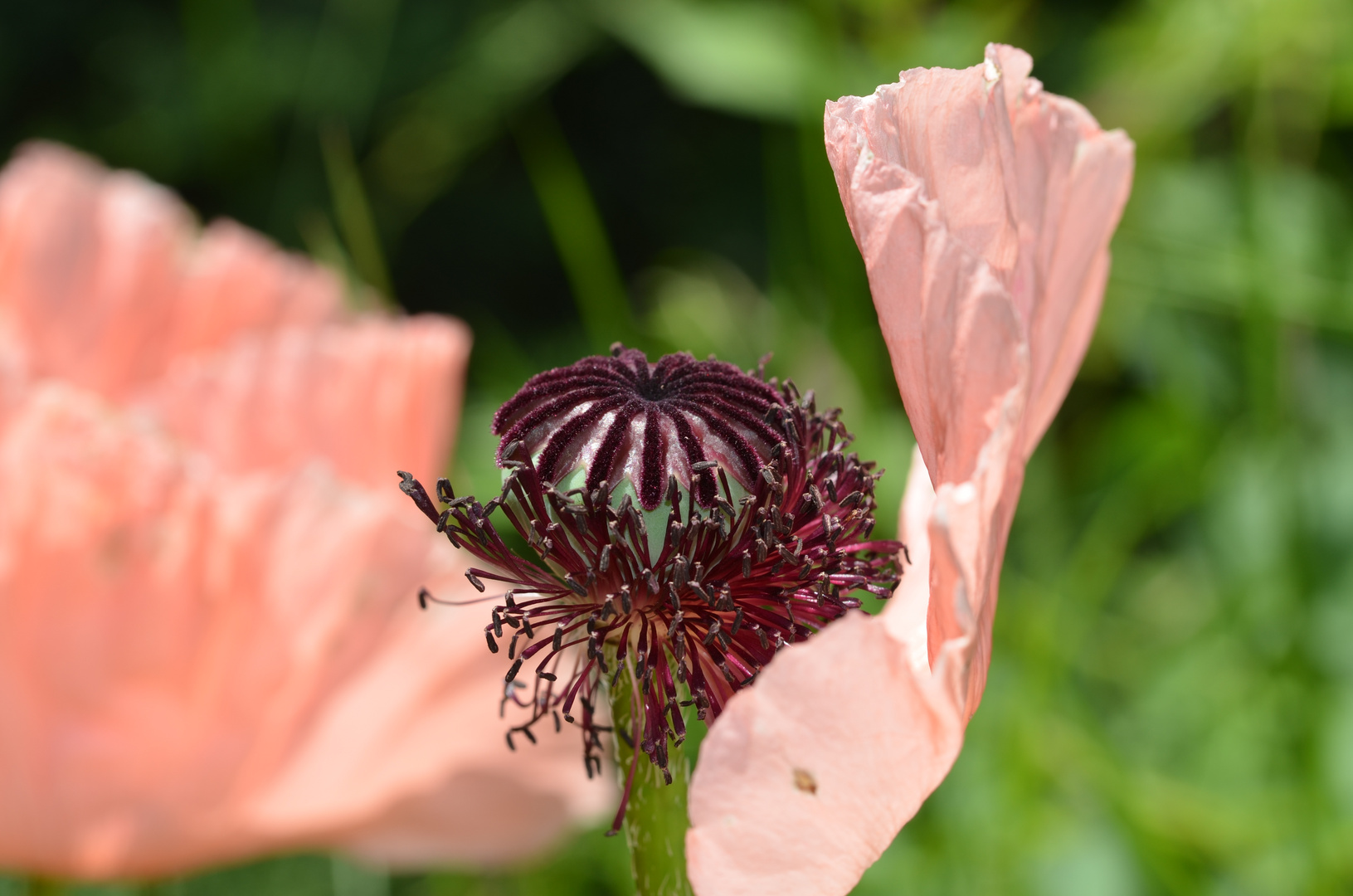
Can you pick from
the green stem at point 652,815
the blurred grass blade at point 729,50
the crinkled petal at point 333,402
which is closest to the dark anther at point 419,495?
the green stem at point 652,815

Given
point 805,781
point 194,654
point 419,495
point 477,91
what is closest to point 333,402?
point 194,654

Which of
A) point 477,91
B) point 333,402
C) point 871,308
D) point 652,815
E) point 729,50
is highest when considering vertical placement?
point 477,91

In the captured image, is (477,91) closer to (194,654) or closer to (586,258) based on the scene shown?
(586,258)

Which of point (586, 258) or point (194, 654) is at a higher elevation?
point (586, 258)

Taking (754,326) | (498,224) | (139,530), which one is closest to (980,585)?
(139,530)

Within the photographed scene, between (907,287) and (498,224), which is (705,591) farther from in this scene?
(498,224)

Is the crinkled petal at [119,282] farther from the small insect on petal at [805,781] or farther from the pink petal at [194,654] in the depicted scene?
the small insect on petal at [805,781]
